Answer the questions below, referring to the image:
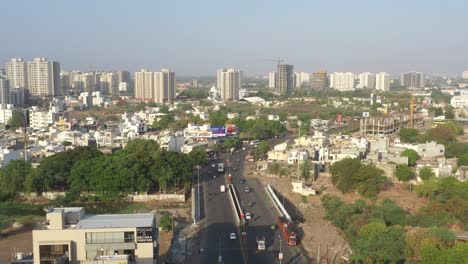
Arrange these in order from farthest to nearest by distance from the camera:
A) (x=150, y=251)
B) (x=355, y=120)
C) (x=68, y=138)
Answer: (x=355, y=120)
(x=68, y=138)
(x=150, y=251)

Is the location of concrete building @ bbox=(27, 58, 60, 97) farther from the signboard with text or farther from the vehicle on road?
the signboard with text

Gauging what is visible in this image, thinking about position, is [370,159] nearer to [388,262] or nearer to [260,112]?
[388,262]

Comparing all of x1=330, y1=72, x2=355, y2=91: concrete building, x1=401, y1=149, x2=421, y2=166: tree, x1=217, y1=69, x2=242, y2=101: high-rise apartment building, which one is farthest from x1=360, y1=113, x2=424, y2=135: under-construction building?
x1=330, y1=72, x2=355, y2=91: concrete building

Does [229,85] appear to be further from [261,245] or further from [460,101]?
[261,245]

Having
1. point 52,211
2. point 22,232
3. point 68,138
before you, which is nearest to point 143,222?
point 52,211

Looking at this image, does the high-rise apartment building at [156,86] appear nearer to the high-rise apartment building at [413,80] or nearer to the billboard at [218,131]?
the billboard at [218,131]
